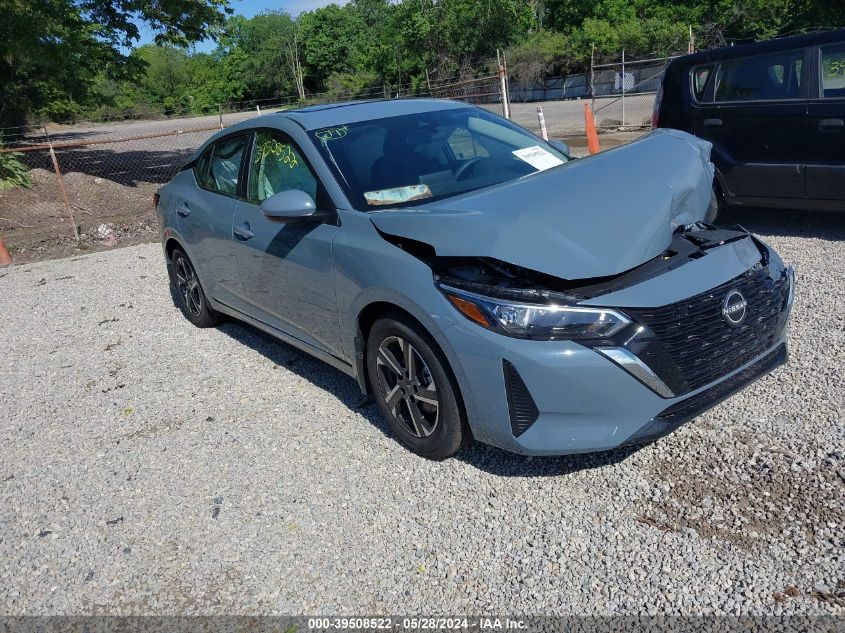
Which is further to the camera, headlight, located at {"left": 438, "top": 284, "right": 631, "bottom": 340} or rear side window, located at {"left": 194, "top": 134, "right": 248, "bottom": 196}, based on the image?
rear side window, located at {"left": 194, "top": 134, "right": 248, "bottom": 196}

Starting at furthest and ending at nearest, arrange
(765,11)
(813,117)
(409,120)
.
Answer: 1. (765,11)
2. (813,117)
3. (409,120)

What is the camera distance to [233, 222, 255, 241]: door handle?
4.74 metres

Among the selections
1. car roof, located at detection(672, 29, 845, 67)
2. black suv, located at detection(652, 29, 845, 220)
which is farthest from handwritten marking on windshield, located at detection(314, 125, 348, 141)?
car roof, located at detection(672, 29, 845, 67)

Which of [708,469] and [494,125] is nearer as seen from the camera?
[708,469]

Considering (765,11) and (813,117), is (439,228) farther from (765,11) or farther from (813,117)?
(765,11)

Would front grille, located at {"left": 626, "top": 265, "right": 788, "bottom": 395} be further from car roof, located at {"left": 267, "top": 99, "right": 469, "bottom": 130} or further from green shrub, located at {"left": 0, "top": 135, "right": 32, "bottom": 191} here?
green shrub, located at {"left": 0, "top": 135, "right": 32, "bottom": 191}

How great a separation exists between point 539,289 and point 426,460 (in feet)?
3.83

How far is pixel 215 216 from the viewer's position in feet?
17.1

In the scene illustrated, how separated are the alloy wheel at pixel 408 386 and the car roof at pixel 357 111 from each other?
1570mm

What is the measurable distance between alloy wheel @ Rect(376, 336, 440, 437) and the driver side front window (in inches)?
41.6

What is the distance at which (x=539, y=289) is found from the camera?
3.13 meters

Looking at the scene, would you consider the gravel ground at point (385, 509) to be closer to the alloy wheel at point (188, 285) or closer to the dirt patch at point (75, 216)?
the alloy wheel at point (188, 285)

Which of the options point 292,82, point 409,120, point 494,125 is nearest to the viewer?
point 409,120

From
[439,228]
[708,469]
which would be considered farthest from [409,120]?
[708,469]
